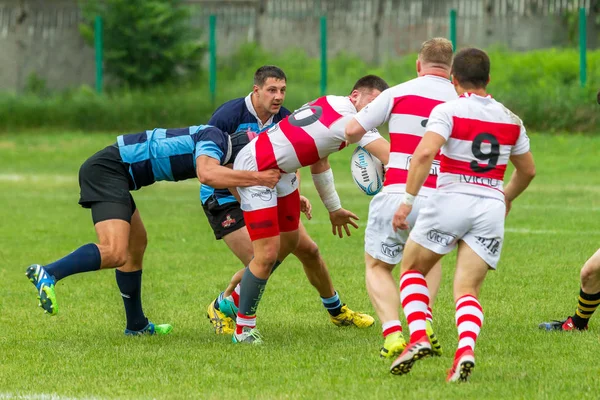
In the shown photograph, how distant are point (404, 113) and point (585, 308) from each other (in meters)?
2.13

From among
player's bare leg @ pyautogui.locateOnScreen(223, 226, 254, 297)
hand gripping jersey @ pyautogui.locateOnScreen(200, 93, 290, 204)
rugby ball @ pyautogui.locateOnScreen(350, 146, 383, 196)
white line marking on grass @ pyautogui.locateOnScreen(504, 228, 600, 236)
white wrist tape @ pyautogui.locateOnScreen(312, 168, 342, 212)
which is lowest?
white line marking on grass @ pyautogui.locateOnScreen(504, 228, 600, 236)

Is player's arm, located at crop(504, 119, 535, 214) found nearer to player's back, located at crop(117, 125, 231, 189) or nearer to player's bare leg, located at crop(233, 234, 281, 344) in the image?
player's bare leg, located at crop(233, 234, 281, 344)

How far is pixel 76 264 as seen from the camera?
722 cm

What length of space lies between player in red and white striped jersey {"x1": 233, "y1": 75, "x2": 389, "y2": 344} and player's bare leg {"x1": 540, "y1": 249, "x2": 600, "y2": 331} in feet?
5.82

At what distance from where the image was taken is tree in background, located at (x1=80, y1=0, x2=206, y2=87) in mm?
28359

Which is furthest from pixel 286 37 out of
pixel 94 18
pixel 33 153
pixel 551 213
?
pixel 551 213

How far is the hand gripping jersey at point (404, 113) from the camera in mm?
6582

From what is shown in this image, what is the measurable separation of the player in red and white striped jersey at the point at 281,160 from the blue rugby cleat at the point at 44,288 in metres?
1.31

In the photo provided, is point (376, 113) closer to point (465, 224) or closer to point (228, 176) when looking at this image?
point (465, 224)

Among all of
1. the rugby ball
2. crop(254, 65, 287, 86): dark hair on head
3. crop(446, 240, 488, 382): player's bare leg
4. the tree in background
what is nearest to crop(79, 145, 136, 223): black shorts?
crop(254, 65, 287, 86): dark hair on head

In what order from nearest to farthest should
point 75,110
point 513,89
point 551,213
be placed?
point 551,213, point 513,89, point 75,110

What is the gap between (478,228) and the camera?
6031mm

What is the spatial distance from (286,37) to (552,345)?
872 inches

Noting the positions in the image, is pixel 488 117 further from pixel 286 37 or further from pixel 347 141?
pixel 286 37
